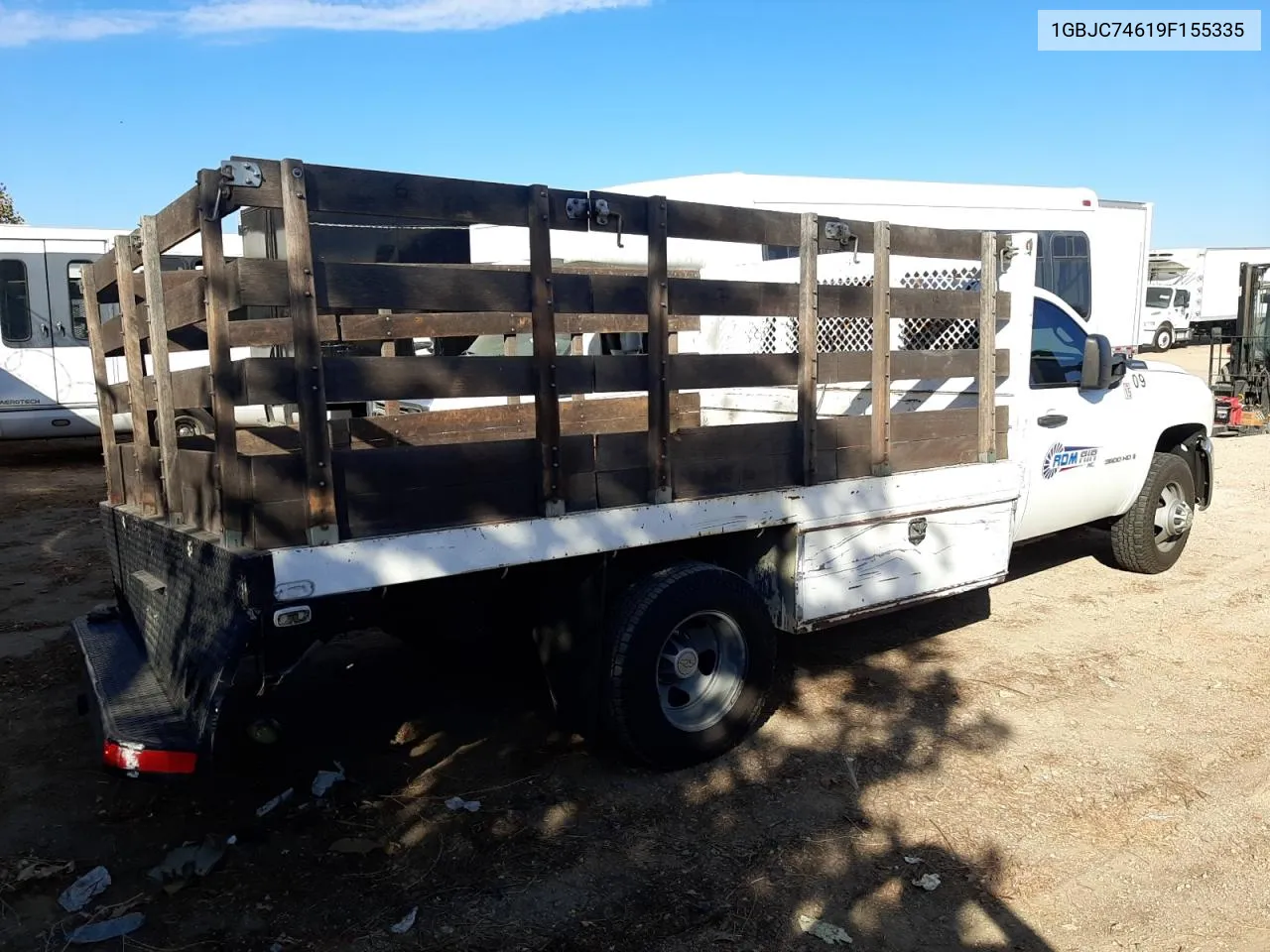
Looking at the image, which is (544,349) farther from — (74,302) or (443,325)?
(74,302)

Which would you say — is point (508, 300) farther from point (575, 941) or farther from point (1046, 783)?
point (1046, 783)

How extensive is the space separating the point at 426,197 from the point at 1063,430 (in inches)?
155

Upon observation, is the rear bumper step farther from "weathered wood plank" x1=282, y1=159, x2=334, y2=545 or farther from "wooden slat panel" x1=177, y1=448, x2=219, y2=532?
"weathered wood plank" x1=282, y1=159, x2=334, y2=545

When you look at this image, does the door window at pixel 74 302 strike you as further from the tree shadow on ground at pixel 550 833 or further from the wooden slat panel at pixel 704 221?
the wooden slat panel at pixel 704 221

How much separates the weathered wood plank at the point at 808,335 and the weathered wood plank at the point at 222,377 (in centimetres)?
220

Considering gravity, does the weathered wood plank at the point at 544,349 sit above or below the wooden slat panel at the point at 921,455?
above

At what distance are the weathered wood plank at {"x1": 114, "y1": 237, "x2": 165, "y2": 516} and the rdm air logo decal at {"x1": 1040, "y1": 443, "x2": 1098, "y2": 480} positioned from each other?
4418mm

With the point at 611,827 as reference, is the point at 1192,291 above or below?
above

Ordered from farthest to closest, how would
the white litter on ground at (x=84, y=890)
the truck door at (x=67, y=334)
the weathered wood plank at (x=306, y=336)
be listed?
the truck door at (x=67, y=334), the white litter on ground at (x=84, y=890), the weathered wood plank at (x=306, y=336)

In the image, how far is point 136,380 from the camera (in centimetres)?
392

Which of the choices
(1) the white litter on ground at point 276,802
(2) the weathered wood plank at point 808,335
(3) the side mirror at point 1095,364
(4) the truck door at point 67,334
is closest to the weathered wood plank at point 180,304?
(1) the white litter on ground at point 276,802

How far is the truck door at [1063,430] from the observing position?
527cm

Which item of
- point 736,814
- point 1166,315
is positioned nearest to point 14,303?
point 736,814

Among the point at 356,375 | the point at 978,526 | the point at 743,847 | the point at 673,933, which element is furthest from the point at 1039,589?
the point at 356,375
